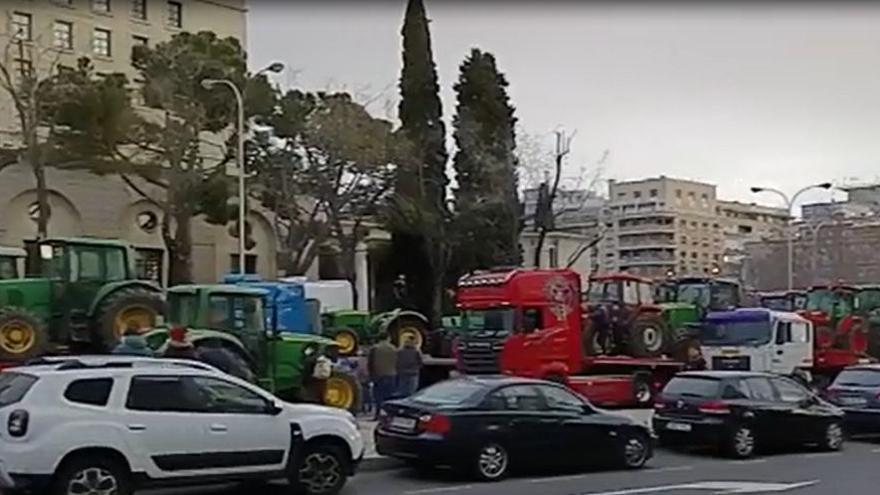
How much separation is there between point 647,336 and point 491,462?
1579cm

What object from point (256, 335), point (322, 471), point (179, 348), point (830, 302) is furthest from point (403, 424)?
point (830, 302)

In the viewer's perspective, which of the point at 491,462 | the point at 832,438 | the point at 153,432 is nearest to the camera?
the point at 153,432

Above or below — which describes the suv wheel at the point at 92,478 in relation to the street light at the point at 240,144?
below

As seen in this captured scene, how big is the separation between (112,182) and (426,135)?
13590mm

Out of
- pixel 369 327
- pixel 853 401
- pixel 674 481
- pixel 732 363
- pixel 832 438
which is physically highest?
pixel 369 327

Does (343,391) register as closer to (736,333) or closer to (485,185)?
(736,333)

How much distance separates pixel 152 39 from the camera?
244 feet

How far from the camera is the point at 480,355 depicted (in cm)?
3002

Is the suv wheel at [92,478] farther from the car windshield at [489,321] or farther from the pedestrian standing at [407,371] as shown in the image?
the car windshield at [489,321]

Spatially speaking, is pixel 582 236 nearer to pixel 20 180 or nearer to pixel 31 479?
pixel 20 180

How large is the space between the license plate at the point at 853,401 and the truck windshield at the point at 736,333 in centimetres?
779

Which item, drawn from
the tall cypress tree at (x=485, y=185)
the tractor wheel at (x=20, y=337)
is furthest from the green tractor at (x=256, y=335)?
the tall cypress tree at (x=485, y=185)

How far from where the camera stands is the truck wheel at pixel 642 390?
102 ft

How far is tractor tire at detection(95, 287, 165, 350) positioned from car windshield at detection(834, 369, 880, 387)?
1417cm
